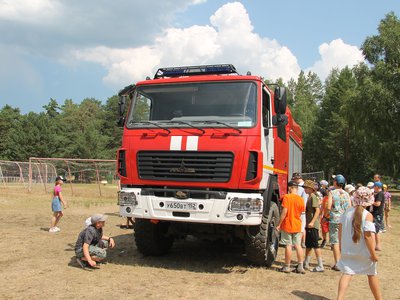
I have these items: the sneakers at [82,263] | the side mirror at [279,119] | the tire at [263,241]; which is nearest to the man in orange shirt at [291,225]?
the tire at [263,241]

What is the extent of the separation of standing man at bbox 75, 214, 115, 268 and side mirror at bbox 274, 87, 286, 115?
12.0ft

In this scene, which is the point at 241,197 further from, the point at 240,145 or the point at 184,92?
the point at 184,92

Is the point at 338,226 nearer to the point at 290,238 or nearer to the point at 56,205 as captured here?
the point at 290,238

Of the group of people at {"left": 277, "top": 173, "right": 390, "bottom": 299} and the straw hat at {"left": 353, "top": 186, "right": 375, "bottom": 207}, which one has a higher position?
the straw hat at {"left": 353, "top": 186, "right": 375, "bottom": 207}

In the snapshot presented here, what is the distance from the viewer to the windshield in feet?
23.9

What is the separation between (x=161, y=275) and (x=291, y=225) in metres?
2.36

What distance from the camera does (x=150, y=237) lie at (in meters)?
8.20

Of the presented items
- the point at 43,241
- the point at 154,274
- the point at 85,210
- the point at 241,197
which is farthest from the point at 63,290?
the point at 85,210

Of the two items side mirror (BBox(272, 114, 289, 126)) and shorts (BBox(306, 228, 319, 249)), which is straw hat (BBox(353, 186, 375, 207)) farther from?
shorts (BBox(306, 228, 319, 249))

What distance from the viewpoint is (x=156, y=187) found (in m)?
7.35

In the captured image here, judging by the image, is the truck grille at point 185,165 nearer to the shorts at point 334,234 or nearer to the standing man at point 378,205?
the shorts at point 334,234

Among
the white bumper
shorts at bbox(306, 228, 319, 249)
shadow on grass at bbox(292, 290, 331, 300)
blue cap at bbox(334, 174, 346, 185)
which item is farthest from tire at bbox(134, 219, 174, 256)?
blue cap at bbox(334, 174, 346, 185)

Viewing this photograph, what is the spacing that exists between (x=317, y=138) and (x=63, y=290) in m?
55.1

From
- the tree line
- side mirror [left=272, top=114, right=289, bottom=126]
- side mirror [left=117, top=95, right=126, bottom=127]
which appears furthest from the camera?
the tree line
